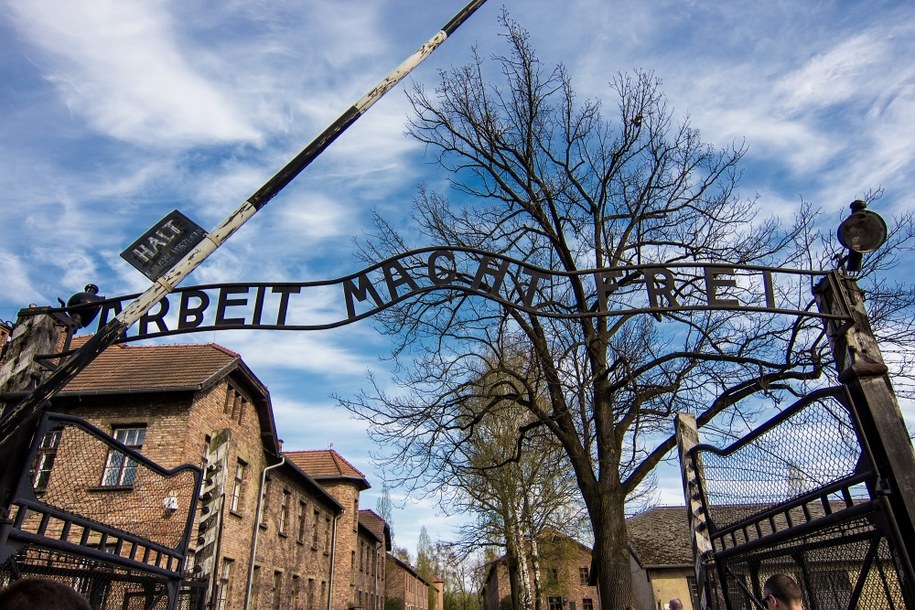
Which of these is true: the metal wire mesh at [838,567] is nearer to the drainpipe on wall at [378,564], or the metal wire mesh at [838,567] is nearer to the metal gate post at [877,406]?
the metal gate post at [877,406]

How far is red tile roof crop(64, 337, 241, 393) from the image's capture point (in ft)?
51.8

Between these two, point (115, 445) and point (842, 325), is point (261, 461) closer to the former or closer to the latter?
point (115, 445)

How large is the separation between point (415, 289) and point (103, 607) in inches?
126

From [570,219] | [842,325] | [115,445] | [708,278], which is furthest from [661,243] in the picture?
[115,445]

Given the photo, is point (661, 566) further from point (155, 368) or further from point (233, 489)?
point (155, 368)

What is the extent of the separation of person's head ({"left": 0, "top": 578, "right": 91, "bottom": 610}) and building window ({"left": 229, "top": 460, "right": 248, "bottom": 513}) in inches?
692

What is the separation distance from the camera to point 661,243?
11.8 m

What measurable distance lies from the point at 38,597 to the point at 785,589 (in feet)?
12.0

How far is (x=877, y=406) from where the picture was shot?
3.11 meters

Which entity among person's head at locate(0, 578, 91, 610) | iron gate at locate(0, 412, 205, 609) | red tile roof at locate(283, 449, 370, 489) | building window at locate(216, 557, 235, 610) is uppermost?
red tile roof at locate(283, 449, 370, 489)

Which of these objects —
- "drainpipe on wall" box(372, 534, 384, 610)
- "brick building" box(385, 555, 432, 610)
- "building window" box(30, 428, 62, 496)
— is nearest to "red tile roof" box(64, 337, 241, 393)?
"building window" box(30, 428, 62, 496)

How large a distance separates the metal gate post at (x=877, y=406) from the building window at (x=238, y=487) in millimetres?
17487

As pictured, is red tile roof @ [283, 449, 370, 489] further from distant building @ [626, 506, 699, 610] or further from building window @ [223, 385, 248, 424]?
distant building @ [626, 506, 699, 610]

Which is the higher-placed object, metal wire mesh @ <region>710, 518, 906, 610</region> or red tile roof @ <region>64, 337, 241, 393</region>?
red tile roof @ <region>64, 337, 241, 393</region>
